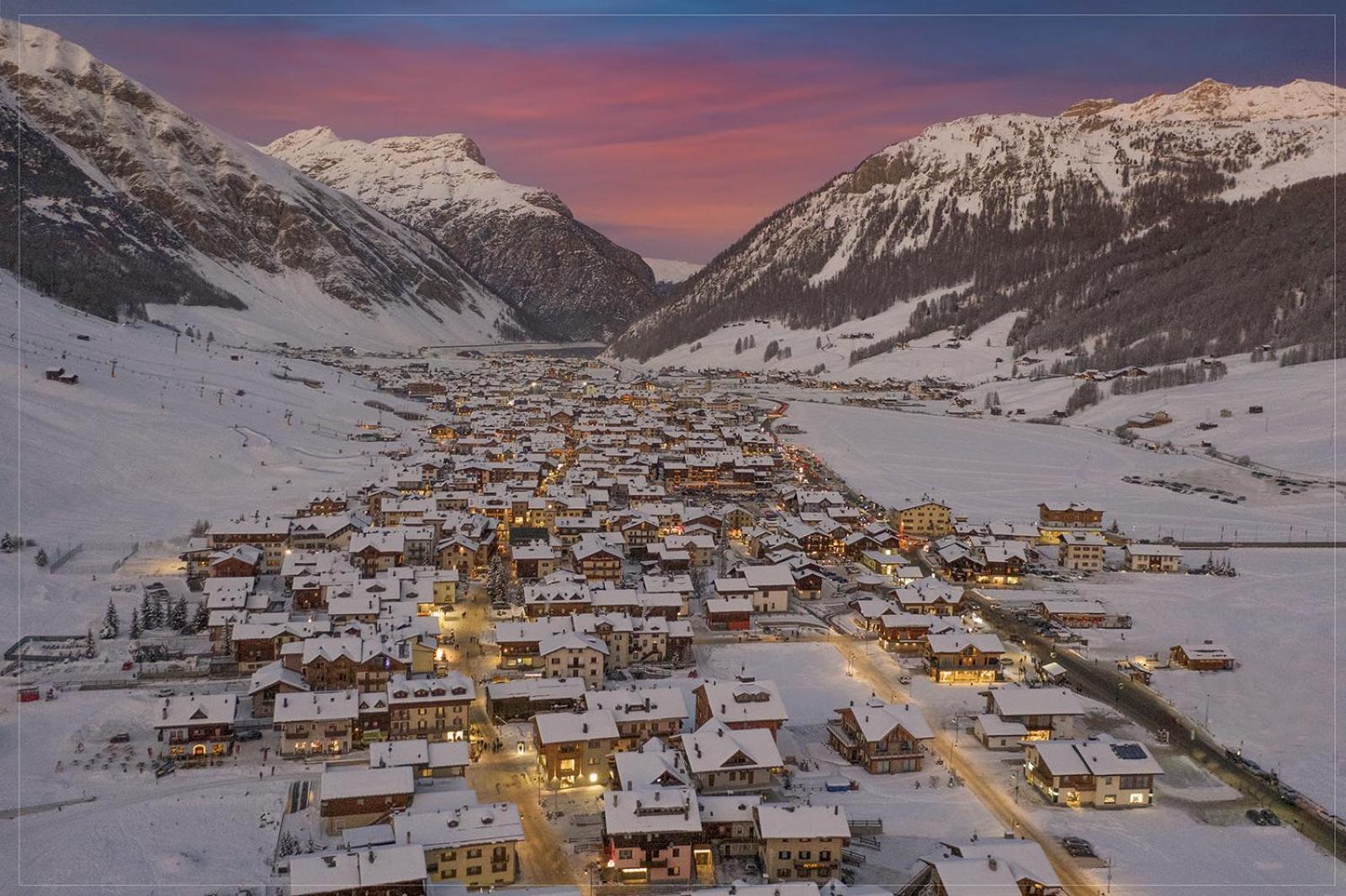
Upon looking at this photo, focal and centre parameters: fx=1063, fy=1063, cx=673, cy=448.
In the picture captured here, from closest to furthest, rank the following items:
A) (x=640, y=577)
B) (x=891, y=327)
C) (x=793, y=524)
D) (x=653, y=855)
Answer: (x=653, y=855) < (x=640, y=577) < (x=793, y=524) < (x=891, y=327)

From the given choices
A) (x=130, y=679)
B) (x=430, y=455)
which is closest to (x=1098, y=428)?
(x=430, y=455)

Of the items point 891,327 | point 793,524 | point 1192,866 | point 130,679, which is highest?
point 891,327

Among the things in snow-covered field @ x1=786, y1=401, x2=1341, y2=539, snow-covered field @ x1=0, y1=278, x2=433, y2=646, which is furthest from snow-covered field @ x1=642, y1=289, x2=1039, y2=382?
snow-covered field @ x1=0, y1=278, x2=433, y2=646

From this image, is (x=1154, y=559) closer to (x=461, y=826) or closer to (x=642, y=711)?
(x=642, y=711)

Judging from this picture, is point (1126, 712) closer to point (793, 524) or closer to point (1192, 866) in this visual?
point (1192, 866)

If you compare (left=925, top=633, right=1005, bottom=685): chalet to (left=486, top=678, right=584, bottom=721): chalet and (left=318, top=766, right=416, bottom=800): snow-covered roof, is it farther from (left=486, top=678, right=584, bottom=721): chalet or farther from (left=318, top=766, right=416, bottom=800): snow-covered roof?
(left=318, top=766, right=416, bottom=800): snow-covered roof

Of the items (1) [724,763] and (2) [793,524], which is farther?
(2) [793,524]

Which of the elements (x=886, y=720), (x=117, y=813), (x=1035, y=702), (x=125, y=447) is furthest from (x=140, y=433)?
(x=1035, y=702)
